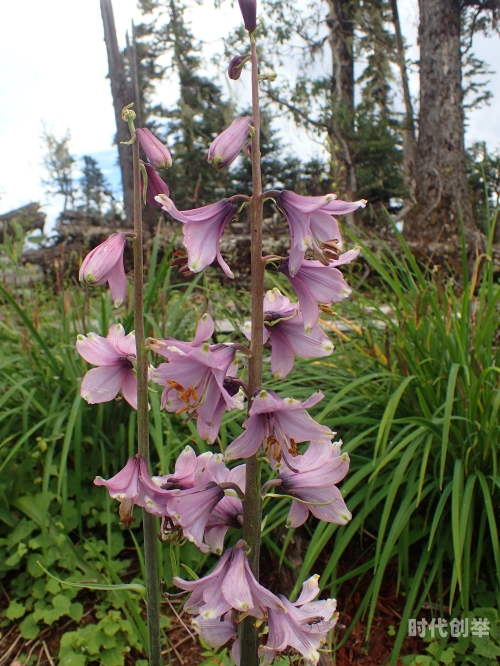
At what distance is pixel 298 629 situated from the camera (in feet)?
3.15

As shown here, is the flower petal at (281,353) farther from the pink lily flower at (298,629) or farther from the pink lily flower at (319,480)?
the pink lily flower at (298,629)

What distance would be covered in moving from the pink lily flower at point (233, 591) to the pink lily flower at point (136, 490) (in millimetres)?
131

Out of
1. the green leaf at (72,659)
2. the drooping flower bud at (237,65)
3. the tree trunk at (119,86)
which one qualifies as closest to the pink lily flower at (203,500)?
the drooping flower bud at (237,65)

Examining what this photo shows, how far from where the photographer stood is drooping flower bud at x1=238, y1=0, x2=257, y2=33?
3.08ft

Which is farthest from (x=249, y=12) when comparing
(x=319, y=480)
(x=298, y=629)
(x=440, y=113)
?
(x=440, y=113)

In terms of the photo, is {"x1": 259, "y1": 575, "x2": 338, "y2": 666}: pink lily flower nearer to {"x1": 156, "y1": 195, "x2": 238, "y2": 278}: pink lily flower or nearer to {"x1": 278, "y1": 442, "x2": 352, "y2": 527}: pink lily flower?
{"x1": 278, "y1": 442, "x2": 352, "y2": 527}: pink lily flower

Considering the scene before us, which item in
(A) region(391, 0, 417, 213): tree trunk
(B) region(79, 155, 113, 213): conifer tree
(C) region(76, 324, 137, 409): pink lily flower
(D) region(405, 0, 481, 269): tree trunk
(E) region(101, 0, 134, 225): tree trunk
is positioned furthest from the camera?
(B) region(79, 155, 113, 213): conifer tree

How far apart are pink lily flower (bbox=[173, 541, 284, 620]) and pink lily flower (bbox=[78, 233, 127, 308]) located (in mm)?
503

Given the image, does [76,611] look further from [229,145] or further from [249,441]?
[229,145]

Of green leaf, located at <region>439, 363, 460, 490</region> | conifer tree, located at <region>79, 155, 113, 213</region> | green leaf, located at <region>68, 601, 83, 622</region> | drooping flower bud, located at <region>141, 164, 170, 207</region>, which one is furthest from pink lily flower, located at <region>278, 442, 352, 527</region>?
conifer tree, located at <region>79, 155, 113, 213</region>

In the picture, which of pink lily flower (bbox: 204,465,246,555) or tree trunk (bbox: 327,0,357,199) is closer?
pink lily flower (bbox: 204,465,246,555)

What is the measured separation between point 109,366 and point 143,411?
0.15 metres

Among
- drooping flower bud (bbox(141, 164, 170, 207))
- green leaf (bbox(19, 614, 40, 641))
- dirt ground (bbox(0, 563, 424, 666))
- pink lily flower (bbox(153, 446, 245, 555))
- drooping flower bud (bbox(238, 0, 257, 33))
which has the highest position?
drooping flower bud (bbox(238, 0, 257, 33))

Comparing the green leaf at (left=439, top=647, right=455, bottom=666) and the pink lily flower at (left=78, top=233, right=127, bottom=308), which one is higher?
the pink lily flower at (left=78, top=233, right=127, bottom=308)
